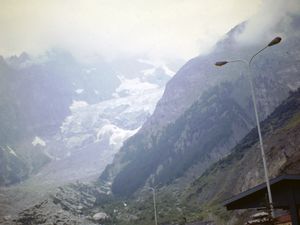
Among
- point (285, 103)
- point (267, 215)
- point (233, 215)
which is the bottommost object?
point (267, 215)

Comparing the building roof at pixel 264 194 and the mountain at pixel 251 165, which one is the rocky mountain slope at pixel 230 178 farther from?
the building roof at pixel 264 194

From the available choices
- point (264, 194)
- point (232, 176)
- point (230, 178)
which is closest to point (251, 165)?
point (232, 176)

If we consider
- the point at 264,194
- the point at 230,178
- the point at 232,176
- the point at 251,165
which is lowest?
the point at 264,194

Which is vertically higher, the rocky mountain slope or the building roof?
the rocky mountain slope

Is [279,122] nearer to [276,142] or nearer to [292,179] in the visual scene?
[276,142]

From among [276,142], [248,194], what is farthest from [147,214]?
[248,194]

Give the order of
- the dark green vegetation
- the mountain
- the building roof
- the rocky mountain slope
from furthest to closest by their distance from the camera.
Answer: the dark green vegetation
the rocky mountain slope
the mountain
the building roof

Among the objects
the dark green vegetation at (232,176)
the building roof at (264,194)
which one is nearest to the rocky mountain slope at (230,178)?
the dark green vegetation at (232,176)

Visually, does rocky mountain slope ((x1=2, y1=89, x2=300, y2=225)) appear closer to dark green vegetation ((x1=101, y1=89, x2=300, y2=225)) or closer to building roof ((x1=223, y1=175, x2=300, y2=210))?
dark green vegetation ((x1=101, y1=89, x2=300, y2=225))

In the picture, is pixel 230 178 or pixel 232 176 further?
pixel 230 178

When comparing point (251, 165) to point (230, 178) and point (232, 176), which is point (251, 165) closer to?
point (232, 176)

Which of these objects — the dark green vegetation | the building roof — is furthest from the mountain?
the building roof
